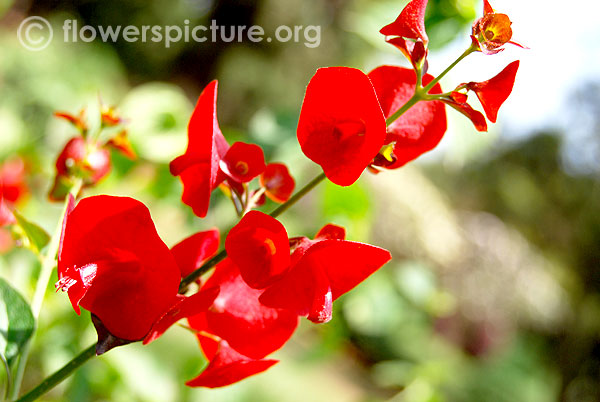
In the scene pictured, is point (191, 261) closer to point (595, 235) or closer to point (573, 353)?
point (573, 353)

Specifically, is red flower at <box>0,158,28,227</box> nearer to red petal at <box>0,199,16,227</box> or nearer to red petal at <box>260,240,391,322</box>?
red petal at <box>0,199,16,227</box>

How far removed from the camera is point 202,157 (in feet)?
0.65

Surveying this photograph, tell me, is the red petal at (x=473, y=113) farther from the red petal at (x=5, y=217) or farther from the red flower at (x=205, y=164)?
the red petal at (x=5, y=217)

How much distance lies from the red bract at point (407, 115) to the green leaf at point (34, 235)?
6.1 inches

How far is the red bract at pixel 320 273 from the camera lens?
0.17 meters

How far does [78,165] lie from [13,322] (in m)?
0.08

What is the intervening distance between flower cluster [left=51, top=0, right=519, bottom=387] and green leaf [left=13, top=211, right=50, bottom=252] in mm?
82

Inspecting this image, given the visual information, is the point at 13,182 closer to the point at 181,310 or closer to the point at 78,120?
the point at 78,120

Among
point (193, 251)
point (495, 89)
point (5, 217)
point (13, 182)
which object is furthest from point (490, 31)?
point (13, 182)

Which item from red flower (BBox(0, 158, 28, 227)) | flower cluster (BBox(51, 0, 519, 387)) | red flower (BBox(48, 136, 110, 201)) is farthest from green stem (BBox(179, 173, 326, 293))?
red flower (BBox(0, 158, 28, 227))

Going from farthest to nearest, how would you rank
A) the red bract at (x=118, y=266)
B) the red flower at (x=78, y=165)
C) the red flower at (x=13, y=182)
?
the red flower at (x=13, y=182), the red flower at (x=78, y=165), the red bract at (x=118, y=266)

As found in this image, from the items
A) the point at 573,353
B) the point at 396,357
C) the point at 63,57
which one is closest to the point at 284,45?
the point at 63,57

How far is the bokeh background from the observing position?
1.59ft

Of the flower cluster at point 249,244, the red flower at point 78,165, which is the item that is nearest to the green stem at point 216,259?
the flower cluster at point 249,244
